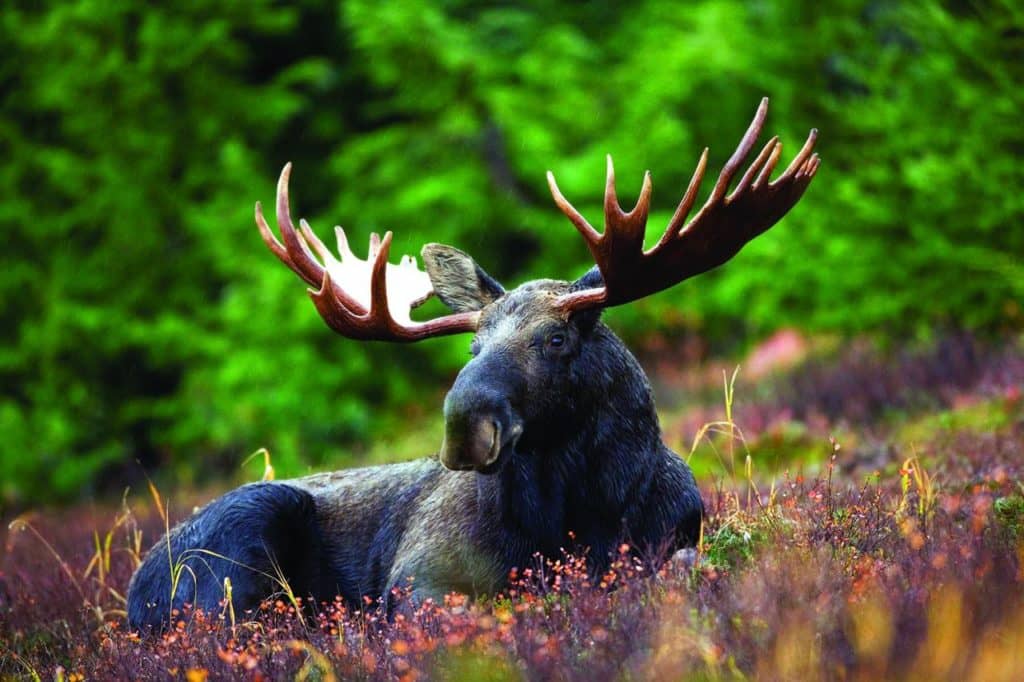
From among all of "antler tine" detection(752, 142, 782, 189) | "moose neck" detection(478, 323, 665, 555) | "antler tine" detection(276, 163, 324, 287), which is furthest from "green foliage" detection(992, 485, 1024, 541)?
"antler tine" detection(276, 163, 324, 287)

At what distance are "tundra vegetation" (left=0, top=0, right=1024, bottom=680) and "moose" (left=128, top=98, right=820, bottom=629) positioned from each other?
240 centimetres

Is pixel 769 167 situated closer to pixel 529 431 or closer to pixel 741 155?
pixel 741 155

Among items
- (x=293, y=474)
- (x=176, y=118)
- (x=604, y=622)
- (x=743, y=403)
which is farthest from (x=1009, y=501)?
(x=176, y=118)

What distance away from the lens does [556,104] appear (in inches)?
Result: 684

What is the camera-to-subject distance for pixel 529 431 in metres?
4.44

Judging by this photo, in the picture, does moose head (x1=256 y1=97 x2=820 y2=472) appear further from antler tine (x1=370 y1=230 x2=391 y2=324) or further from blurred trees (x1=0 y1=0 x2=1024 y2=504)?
blurred trees (x1=0 y1=0 x2=1024 y2=504)

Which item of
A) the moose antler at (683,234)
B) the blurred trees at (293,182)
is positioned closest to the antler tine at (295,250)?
the moose antler at (683,234)

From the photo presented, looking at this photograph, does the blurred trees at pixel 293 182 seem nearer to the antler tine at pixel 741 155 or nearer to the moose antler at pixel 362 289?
the moose antler at pixel 362 289

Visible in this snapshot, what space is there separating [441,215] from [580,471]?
1305 centimetres

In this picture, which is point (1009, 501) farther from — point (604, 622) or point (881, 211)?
point (881, 211)

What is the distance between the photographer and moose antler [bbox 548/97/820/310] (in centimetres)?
439

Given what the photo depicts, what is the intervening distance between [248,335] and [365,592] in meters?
11.1

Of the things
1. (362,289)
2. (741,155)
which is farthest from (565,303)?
(362,289)

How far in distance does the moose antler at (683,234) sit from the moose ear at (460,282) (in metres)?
0.57
